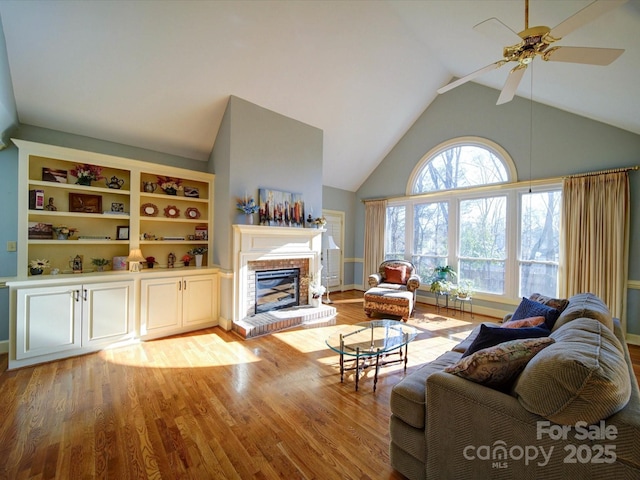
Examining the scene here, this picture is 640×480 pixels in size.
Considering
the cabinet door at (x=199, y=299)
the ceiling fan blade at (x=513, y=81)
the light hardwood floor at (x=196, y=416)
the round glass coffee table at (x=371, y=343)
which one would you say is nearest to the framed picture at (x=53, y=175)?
the cabinet door at (x=199, y=299)

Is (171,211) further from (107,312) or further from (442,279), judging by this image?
(442,279)

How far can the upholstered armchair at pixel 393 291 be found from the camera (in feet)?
14.6

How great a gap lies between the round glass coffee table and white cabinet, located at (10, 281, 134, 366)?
2.66 meters

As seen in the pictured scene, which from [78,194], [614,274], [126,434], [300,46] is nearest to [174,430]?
[126,434]

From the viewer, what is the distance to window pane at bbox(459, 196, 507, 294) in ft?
15.6

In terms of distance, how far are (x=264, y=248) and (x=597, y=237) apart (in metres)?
4.82

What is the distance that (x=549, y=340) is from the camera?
1454 millimetres

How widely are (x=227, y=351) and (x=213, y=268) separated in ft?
4.61

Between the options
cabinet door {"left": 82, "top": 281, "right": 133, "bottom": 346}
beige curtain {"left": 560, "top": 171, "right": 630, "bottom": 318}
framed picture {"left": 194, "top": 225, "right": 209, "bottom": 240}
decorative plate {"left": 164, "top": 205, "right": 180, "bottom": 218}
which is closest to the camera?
cabinet door {"left": 82, "top": 281, "right": 133, "bottom": 346}

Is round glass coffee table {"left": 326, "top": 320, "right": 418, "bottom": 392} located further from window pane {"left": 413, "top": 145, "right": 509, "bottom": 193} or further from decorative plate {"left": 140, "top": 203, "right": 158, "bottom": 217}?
window pane {"left": 413, "top": 145, "right": 509, "bottom": 193}

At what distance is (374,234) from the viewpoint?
654 cm

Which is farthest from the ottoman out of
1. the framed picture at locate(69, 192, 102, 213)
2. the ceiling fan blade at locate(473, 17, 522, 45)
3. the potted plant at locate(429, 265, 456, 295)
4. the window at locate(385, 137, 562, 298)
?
the framed picture at locate(69, 192, 102, 213)

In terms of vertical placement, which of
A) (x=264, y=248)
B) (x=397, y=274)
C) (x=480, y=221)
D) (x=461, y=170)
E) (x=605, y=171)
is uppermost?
(x=461, y=170)

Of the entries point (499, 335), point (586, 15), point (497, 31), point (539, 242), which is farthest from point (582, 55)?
point (539, 242)
